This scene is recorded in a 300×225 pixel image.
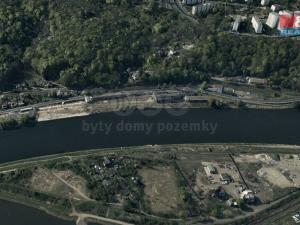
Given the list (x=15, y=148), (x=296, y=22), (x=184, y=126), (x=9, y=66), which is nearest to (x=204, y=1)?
(x=296, y=22)

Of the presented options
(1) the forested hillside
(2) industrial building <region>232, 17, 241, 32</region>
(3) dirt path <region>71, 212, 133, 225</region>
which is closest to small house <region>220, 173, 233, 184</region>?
(3) dirt path <region>71, 212, 133, 225</region>

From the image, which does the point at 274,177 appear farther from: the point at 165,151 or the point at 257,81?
the point at 257,81

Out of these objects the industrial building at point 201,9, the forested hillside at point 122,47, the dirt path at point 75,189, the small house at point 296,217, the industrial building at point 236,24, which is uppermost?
the industrial building at point 201,9

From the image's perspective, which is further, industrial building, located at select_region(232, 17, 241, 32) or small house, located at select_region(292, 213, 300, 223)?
industrial building, located at select_region(232, 17, 241, 32)

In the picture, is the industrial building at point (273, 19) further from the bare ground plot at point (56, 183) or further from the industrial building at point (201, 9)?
the bare ground plot at point (56, 183)

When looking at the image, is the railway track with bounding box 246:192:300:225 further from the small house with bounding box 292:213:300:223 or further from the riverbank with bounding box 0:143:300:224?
the riverbank with bounding box 0:143:300:224

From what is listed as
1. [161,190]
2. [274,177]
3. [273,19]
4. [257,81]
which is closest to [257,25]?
[273,19]

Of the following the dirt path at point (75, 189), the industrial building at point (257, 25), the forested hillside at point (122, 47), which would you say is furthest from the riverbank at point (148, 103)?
the industrial building at point (257, 25)
